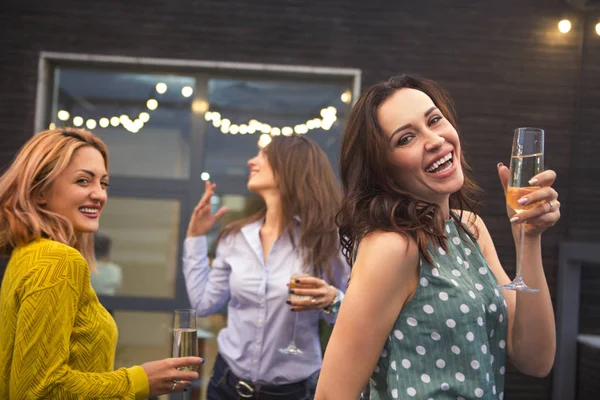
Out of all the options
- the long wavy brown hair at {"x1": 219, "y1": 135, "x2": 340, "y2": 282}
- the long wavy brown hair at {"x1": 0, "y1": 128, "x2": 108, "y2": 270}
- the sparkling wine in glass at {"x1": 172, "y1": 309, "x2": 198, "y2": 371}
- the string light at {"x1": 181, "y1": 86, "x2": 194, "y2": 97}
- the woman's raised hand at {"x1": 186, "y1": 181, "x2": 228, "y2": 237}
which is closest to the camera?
the long wavy brown hair at {"x1": 0, "y1": 128, "x2": 108, "y2": 270}

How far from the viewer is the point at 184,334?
6.97 feet

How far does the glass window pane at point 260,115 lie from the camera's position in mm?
5242

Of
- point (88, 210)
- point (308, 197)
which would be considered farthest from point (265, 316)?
point (88, 210)

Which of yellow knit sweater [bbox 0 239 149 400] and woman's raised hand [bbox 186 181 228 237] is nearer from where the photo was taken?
yellow knit sweater [bbox 0 239 149 400]

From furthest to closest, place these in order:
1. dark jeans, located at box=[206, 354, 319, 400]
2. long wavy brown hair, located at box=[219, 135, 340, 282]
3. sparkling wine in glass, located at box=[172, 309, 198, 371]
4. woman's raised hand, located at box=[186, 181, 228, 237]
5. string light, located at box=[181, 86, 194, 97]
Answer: string light, located at box=[181, 86, 194, 97]
woman's raised hand, located at box=[186, 181, 228, 237]
long wavy brown hair, located at box=[219, 135, 340, 282]
dark jeans, located at box=[206, 354, 319, 400]
sparkling wine in glass, located at box=[172, 309, 198, 371]

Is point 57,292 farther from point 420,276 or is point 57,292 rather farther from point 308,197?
point 308,197

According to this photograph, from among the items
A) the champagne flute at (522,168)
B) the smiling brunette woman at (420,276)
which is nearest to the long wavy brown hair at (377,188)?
the smiling brunette woman at (420,276)

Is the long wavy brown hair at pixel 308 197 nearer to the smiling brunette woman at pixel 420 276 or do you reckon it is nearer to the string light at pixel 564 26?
the smiling brunette woman at pixel 420 276

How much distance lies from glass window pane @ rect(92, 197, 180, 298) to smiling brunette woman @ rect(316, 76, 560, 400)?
3738 millimetres

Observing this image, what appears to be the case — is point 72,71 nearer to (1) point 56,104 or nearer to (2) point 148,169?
(1) point 56,104

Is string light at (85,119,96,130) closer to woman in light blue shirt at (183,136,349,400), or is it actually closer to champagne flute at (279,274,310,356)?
woman in light blue shirt at (183,136,349,400)

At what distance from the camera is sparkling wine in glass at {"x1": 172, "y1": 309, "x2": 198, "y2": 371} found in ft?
6.95

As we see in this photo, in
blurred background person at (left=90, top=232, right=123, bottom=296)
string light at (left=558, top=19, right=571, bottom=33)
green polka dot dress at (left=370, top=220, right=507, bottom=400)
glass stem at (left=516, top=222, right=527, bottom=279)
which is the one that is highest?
string light at (left=558, top=19, right=571, bottom=33)

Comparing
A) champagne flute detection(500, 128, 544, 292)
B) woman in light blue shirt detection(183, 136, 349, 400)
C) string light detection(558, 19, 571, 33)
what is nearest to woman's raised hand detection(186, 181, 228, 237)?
woman in light blue shirt detection(183, 136, 349, 400)
